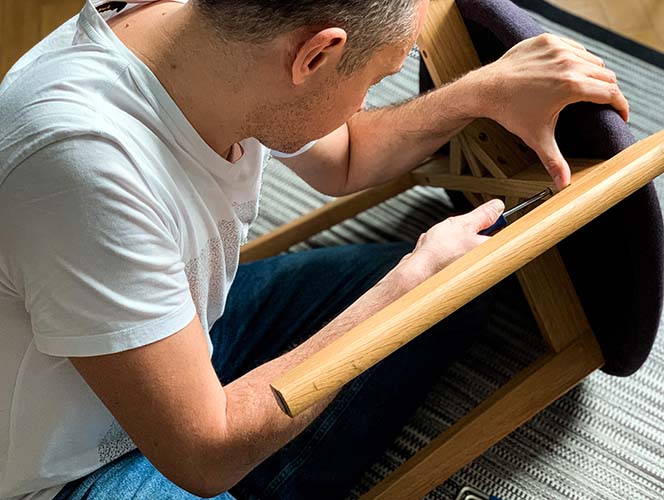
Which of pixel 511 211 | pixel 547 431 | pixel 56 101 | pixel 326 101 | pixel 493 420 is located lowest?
pixel 547 431

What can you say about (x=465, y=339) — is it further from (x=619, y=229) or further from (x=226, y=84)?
(x=226, y=84)

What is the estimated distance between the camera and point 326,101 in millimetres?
844

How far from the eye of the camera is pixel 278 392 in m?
0.63

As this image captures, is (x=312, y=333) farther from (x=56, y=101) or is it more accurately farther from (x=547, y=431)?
(x=56, y=101)

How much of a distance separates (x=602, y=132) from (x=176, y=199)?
425mm

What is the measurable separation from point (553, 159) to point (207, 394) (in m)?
0.42

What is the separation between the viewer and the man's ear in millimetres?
740

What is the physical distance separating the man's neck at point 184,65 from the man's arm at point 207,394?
185 mm

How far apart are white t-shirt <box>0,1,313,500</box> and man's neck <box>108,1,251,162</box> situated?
0.04 feet

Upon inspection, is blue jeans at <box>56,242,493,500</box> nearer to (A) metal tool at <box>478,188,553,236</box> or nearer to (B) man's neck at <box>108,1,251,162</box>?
(A) metal tool at <box>478,188,553,236</box>

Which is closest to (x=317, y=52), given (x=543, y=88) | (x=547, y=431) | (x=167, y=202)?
(x=167, y=202)

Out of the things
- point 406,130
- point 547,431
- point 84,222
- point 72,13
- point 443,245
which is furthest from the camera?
point 72,13

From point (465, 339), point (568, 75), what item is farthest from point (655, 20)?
point (568, 75)

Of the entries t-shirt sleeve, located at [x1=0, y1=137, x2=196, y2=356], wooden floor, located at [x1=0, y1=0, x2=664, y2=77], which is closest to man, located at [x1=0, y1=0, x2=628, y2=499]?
t-shirt sleeve, located at [x1=0, y1=137, x2=196, y2=356]
